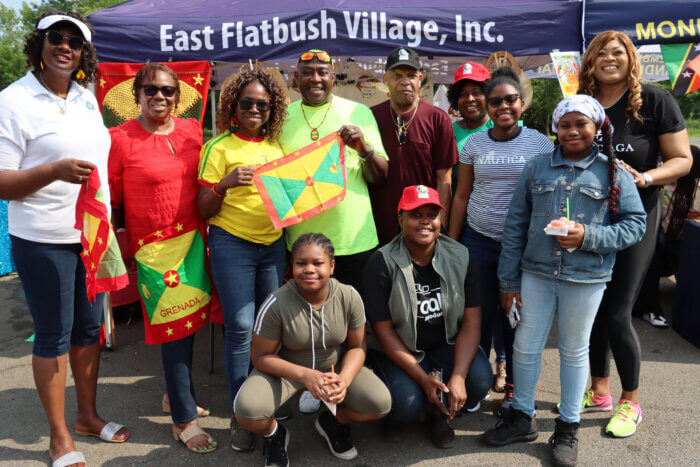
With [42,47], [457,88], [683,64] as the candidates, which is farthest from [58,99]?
[683,64]

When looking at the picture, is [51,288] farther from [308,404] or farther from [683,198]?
[683,198]

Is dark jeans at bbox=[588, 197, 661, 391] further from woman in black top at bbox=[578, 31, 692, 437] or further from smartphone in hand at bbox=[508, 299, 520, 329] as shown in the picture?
smartphone in hand at bbox=[508, 299, 520, 329]

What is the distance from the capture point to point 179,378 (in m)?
2.92

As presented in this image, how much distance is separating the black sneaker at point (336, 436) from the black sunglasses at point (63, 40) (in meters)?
2.46

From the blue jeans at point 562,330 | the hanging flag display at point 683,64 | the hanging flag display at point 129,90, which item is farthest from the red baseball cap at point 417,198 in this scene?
the hanging flag display at point 683,64

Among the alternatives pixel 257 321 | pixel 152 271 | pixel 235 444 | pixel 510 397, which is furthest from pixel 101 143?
pixel 510 397

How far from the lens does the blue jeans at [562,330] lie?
2.64 metres

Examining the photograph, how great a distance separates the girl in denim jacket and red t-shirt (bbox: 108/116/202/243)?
1.89 m

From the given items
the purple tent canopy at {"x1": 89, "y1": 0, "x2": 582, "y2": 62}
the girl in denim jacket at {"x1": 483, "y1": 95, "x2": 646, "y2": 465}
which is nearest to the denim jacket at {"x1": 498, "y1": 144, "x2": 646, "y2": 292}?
the girl in denim jacket at {"x1": 483, "y1": 95, "x2": 646, "y2": 465}

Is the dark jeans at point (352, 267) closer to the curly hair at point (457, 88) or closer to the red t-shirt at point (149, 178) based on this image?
the red t-shirt at point (149, 178)

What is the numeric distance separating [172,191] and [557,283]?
7.22 ft

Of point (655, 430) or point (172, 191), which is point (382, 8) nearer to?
point (172, 191)

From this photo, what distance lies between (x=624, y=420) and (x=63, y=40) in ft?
12.5

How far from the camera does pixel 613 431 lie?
2938 millimetres
